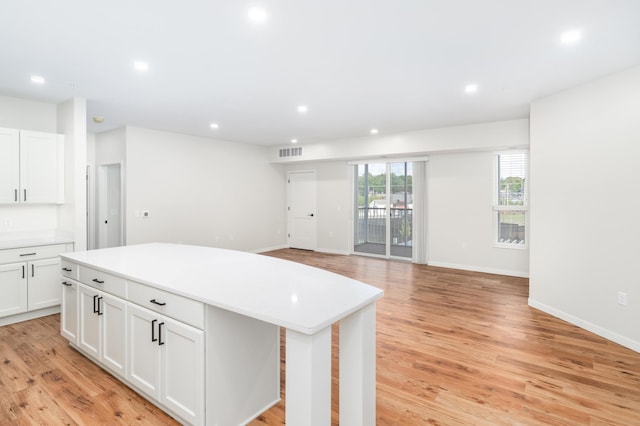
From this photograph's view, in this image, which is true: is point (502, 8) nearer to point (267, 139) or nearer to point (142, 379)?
point (142, 379)

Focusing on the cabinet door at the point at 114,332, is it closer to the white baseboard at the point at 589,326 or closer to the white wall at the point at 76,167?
the white wall at the point at 76,167

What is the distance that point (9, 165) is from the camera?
148 inches

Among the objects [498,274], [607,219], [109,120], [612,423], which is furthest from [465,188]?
[109,120]

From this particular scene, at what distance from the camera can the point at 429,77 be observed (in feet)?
11.2

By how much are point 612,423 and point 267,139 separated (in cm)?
646

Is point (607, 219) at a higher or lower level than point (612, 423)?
higher

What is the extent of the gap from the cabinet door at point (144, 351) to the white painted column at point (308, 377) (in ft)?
3.32

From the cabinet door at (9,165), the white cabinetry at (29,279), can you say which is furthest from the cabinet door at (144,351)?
the cabinet door at (9,165)

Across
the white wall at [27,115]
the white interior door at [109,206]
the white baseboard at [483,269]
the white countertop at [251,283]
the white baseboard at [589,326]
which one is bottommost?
the white baseboard at [589,326]

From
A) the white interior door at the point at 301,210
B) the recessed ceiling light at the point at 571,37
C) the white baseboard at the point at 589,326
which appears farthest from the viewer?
the white interior door at the point at 301,210

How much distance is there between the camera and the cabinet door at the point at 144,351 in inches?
79.5

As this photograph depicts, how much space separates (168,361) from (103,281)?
899 millimetres

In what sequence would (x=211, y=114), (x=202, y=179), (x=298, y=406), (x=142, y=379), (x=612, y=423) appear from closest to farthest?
1. (x=298, y=406)
2. (x=612, y=423)
3. (x=142, y=379)
4. (x=211, y=114)
5. (x=202, y=179)

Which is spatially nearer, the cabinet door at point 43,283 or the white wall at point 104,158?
the cabinet door at point 43,283
